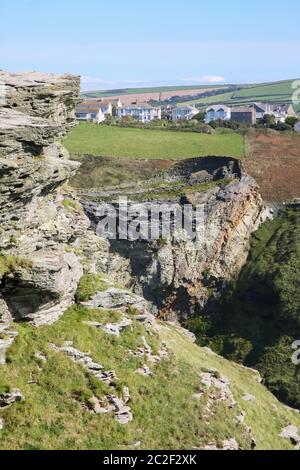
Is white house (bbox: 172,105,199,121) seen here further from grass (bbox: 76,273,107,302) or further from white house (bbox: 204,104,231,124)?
grass (bbox: 76,273,107,302)

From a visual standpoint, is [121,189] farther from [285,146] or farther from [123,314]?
[123,314]

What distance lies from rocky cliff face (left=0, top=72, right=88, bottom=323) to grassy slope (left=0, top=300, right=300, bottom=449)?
1.12 meters

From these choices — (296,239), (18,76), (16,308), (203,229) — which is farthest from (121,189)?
(16,308)

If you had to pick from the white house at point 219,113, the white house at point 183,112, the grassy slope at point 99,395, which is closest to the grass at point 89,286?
the grassy slope at point 99,395

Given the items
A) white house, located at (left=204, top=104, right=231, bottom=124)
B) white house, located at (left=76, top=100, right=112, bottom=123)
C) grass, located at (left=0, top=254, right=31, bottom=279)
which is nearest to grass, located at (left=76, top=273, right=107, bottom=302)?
grass, located at (left=0, top=254, right=31, bottom=279)

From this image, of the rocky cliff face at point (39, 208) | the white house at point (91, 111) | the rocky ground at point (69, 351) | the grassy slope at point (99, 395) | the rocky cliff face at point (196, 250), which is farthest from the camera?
the white house at point (91, 111)

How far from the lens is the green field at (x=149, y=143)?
76.8m

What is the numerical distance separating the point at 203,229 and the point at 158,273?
7.05 metres

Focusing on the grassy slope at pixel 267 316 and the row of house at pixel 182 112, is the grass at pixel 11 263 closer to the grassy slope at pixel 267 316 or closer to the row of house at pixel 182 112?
the grassy slope at pixel 267 316

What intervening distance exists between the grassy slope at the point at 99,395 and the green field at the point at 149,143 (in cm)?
5092

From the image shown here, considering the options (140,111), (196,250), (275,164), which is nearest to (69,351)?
(196,250)

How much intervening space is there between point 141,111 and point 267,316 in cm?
12192

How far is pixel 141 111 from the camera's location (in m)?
167

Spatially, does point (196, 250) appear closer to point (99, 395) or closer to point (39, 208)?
point (39, 208)
